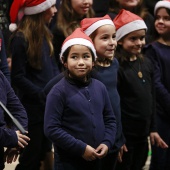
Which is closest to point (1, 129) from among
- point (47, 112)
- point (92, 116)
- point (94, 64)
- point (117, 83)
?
point (47, 112)

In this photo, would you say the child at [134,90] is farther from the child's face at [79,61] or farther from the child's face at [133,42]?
the child's face at [79,61]

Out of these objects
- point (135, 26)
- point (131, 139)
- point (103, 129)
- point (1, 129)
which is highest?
point (135, 26)


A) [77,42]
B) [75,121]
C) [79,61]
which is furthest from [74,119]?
[77,42]

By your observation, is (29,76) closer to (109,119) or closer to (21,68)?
(21,68)

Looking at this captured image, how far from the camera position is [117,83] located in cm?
304

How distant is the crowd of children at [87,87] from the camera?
2.53m

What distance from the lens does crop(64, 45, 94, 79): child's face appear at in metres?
2.57

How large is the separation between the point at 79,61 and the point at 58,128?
0.38m

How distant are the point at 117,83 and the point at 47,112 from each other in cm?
67

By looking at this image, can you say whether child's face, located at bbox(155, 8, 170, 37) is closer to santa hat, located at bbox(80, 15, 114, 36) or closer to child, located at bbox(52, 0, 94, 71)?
child, located at bbox(52, 0, 94, 71)

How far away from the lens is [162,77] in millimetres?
3496

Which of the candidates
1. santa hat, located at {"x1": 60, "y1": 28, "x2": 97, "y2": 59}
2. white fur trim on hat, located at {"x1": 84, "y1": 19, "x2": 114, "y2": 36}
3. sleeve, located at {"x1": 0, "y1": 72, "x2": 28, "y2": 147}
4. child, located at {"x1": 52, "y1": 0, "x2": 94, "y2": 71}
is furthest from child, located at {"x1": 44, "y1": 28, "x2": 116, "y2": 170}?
child, located at {"x1": 52, "y1": 0, "x2": 94, "y2": 71}

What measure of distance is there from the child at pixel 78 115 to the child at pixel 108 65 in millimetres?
191

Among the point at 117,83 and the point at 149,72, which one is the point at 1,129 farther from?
the point at 149,72
